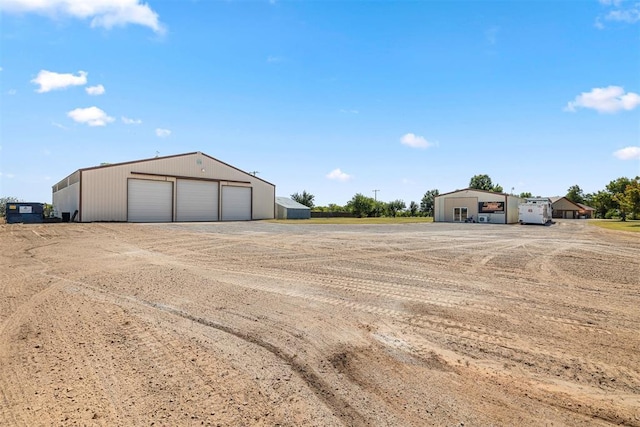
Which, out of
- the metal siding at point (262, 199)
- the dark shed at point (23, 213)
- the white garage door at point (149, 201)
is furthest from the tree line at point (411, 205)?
the dark shed at point (23, 213)

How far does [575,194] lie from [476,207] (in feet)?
253

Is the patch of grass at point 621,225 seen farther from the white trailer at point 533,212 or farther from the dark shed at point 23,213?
the dark shed at point 23,213

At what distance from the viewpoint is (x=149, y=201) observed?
30.1 m

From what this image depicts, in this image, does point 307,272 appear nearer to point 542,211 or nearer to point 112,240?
point 112,240

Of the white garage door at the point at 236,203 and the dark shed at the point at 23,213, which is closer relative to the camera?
the dark shed at the point at 23,213

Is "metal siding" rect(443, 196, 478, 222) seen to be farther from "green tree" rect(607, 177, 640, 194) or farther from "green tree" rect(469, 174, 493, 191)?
"green tree" rect(469, 174, 493, 191)

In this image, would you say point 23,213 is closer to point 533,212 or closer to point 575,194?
point 533,212

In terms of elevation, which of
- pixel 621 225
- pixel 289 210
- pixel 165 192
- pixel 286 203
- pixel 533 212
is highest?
pixel 165 192

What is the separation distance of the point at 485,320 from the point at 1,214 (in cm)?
5616

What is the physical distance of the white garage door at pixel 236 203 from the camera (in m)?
35.8

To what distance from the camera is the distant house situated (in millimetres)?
77500

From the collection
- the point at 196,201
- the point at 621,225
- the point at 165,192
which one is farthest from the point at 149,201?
the point at 621,225

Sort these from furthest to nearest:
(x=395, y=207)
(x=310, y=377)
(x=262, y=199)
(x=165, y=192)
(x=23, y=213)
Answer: (x=395, y=207), (x=262, y=199), (x=165, y=192), (x=23, y=213), (x=310, y=377)

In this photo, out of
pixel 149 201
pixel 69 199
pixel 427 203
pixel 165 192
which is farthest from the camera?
pixel 427 203
